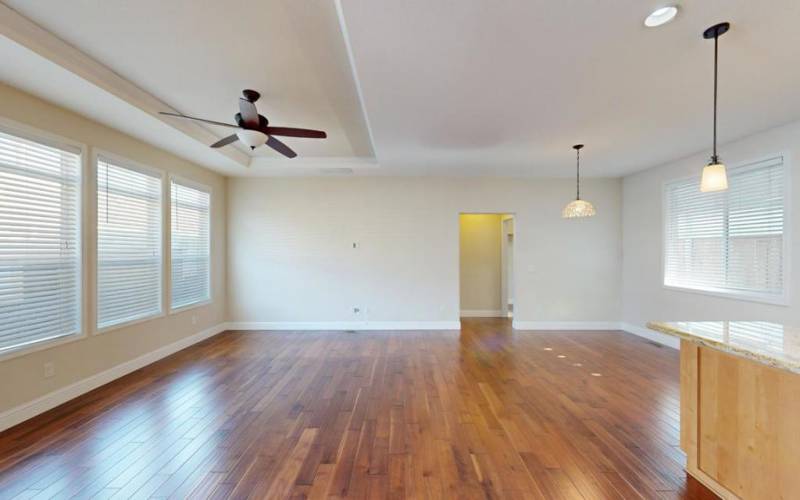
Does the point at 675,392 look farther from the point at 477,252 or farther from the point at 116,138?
the point at 116,138

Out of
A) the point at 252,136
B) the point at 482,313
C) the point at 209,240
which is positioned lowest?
the point at 482,313

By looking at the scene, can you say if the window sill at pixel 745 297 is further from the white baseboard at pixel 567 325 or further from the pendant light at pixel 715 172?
the pendant light at pixel 715 172

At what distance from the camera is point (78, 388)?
335 cm

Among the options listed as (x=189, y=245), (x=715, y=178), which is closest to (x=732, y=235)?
(x=715, y=178)

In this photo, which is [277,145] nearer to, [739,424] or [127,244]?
[127,244]

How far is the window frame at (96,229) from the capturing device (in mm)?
3566

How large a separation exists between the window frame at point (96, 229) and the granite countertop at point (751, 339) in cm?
512

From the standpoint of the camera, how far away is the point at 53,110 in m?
3.15

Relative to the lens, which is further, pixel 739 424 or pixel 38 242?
pixel 38 242

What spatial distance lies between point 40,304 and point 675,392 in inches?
242

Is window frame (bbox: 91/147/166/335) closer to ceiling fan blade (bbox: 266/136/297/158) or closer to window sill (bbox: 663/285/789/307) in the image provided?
ceiling fan blade (bbox: 266/136/297/158)

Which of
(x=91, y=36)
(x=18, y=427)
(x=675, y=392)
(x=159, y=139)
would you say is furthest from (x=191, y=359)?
(x=675, y=392)

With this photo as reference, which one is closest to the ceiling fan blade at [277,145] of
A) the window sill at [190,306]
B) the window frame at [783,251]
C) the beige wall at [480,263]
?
the window sill at [190,306]

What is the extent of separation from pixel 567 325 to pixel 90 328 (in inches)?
273
